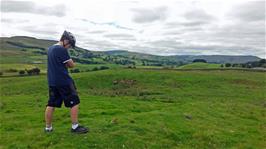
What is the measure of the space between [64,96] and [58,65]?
1.24 meters

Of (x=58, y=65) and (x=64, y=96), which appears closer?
(x=58, y=65)

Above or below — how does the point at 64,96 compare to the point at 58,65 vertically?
below

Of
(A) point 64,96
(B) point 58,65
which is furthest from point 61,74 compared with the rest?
(A) point 64,96

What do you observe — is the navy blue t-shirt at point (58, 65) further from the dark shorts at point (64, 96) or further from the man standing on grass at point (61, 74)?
the dark shorts at point (64, 96)

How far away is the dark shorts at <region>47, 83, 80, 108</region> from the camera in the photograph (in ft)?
40.2

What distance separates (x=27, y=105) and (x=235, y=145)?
1746 centimetres

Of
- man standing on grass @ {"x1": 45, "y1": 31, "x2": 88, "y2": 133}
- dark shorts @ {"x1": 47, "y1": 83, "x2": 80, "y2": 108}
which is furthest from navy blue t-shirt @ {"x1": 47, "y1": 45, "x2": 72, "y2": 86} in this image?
dark shorts @ {"x1": 47, "y1": 83, "x2": 80, "y2": 108}

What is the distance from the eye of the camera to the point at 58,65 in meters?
12.1

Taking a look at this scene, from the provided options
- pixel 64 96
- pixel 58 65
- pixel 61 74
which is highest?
pixel 58 65

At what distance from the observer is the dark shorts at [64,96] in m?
12.3

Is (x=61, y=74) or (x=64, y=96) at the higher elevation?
(x=61, y=74)

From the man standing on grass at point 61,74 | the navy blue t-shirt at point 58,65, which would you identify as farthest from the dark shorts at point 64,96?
the navy blue t-shirt at point 58,65

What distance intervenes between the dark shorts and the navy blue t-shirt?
20cm

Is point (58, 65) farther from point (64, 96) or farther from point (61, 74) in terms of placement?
point (64, 96)
